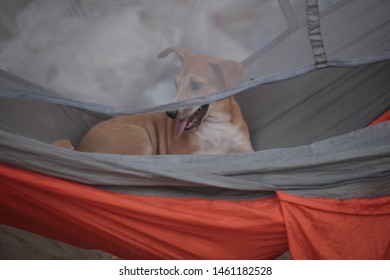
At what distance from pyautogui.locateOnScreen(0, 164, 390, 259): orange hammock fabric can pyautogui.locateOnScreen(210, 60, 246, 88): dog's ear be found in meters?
0.36

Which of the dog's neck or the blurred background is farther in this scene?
the dog's neck

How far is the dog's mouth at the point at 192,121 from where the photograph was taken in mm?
1978

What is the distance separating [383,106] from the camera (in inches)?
63.5

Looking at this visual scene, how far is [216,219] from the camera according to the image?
135 centimetres

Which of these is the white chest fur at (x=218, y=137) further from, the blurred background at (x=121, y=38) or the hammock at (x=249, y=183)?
the blurred background at (x=121, y=38)

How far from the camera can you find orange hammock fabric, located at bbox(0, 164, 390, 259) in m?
1.34

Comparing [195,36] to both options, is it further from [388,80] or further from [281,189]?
[388,80]

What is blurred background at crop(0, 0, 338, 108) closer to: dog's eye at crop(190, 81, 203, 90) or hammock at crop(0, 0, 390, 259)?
hammock at crop(0, 0, 390, 259)

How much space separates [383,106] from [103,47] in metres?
0.99

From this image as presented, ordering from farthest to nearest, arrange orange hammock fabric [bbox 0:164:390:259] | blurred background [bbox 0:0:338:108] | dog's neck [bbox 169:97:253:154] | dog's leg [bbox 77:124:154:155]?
dog's neck [bbox 169:97:253:154]
dog's leg [bbox 77:124:154:155]
orange hammock fabric [bbox 0:164:390:259]
blurred background [bbox 0:0:338:108]

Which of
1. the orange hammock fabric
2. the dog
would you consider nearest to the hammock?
the orange hammock fabric

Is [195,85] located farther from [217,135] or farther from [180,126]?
[217,135]

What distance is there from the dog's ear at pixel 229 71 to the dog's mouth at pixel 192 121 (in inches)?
26.3

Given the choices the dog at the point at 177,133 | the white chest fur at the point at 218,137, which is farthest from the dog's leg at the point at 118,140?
the white chest fur at the point at 218,137
